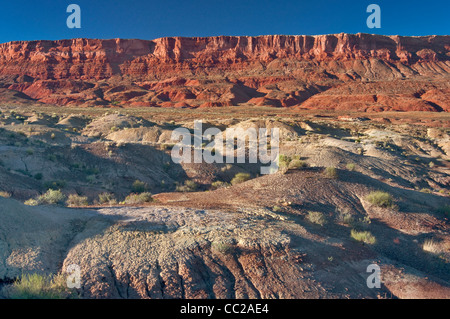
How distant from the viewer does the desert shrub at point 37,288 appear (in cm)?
413

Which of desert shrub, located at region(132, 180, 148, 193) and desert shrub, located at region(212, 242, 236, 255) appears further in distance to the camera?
desert shrub, located at region(132, 180, 148, 193)

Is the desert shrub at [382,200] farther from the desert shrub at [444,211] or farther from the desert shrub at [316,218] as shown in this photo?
the desert shrub at [316,218]

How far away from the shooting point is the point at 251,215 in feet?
23.8

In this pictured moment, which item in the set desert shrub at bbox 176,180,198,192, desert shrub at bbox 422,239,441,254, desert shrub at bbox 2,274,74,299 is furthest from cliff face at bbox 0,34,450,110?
desert shrub at bbox 2,274,74,299

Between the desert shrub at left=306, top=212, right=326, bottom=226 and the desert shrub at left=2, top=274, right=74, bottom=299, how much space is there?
17.6 ft

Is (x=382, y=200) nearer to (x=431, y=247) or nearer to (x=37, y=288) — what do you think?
(x=431, y=247)

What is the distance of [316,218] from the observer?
7.59 meters

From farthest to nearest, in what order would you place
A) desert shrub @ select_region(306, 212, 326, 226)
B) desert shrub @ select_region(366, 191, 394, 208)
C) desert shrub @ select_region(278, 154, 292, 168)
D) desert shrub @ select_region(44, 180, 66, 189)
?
desert shrub @ select_region(278, 154, 292, 168)
desert shrub @ select_region(44, 180, 66, 189)
desert shrub @ select_region(366, 191, 394, 208)
desert shrub @ select_region(306, 212, 326, 226)

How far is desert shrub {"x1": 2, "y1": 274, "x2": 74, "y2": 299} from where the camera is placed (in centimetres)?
413

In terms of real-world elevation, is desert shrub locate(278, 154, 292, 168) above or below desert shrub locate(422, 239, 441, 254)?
above

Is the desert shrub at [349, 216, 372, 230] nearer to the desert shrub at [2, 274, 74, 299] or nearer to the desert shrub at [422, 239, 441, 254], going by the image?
the desert shrub at [422, 239, 441, 254]

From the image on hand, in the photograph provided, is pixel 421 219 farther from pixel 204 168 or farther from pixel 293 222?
pixel 204 168

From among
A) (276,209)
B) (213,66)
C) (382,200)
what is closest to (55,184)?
(276,209)
